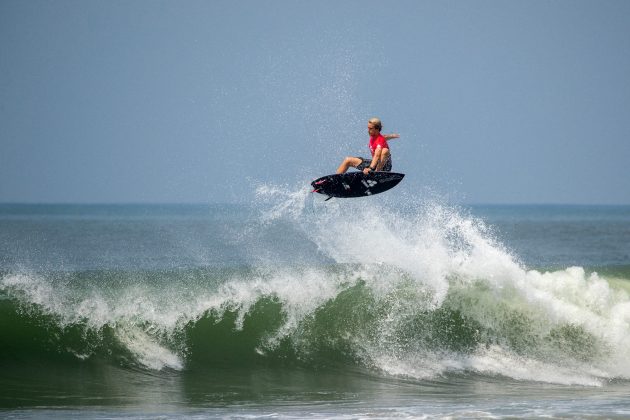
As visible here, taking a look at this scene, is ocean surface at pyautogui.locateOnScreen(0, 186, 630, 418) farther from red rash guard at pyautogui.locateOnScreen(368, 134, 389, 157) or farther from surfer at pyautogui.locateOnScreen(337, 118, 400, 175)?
red rash guard at pyautogui.locateOnScreen(368, 134, 389, 157)

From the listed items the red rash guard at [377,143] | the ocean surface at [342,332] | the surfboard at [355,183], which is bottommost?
the ocean surface at [342,332]

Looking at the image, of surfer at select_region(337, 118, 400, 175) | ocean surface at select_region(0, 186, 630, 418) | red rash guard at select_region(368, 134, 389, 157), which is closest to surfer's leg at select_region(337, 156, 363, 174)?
surfer at select_region(337, 118, 400, 175)

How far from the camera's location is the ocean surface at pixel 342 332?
11.3 metres

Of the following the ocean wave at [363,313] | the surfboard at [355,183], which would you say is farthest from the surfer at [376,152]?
the ocean wave at [363,313]

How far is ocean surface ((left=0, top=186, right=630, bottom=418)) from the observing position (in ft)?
37.1

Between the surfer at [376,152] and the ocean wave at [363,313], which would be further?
the ocean wave at [363,313]

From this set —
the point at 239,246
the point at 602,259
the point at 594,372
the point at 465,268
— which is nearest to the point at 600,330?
the point at 594,372

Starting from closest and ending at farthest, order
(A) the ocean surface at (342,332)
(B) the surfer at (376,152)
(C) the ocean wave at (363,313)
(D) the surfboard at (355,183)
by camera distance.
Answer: (A) the ocean surface at (342,332), (B) the surfer at (376,152), (C) the ocean wave at (363,313), (D) the surfboard at (355,183)

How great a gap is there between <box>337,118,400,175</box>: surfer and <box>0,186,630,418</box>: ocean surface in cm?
86

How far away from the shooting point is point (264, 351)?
13422 mm

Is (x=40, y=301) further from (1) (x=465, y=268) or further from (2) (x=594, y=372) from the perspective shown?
(2) (x=594, y=372)

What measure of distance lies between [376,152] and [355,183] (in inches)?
27.1

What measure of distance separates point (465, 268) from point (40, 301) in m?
7.40

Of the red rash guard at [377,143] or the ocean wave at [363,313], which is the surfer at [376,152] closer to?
the red rash guard at [377,143]
